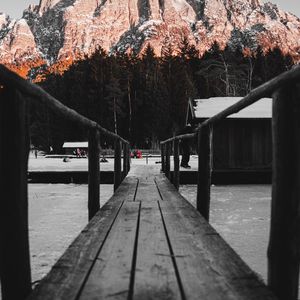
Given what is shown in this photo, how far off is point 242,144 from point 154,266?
11592 millimetres

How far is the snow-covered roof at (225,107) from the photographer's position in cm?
1333

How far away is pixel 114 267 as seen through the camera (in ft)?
7.21

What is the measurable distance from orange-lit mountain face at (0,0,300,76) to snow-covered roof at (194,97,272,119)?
439ft

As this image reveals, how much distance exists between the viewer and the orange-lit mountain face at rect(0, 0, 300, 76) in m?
155

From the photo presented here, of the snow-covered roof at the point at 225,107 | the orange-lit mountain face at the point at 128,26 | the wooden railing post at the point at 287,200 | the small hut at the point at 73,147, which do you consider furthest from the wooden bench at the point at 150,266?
the orange-lit mountain face at the point at 128,26

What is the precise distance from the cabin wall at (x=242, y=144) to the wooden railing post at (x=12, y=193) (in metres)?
11.7

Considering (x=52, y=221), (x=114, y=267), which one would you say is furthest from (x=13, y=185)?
(x=52, y=221)

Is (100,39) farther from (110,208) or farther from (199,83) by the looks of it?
(110,208)

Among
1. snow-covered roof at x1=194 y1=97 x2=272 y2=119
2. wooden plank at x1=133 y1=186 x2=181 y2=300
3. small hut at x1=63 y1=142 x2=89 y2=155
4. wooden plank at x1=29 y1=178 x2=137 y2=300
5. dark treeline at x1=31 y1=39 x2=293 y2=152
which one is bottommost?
wooden plank at x1=133 y1=186 x2=181 y2=300

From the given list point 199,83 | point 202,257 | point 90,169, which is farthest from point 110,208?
point 199,83

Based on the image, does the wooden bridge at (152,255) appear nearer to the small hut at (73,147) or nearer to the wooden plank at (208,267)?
the wooden plank at (208,267)

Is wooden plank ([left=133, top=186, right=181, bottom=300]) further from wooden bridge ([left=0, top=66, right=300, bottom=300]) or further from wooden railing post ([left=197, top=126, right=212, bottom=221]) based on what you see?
wooden railing post ([left=197, top=126, right=212, bottom=221])

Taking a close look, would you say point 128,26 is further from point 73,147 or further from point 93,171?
point 93,171

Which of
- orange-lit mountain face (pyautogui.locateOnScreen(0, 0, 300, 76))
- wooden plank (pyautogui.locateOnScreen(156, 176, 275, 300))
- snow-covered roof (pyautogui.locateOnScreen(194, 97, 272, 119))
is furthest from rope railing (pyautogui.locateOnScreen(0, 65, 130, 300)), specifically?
orange-lit mountain face (pyautogui.locateOnScreen(0, 0, 300, 76))
